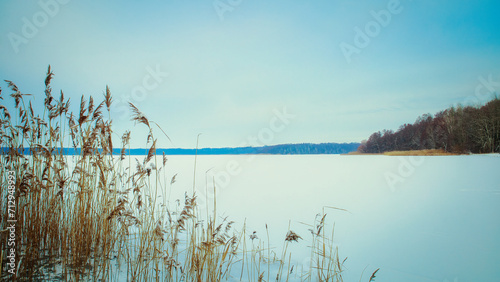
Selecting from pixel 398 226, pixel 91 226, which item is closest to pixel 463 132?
pixel 398 226

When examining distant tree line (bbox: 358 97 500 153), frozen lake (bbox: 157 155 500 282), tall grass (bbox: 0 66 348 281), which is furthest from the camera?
distant tree line (bbox: 358 97 500 153)

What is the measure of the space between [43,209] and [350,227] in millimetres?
5541

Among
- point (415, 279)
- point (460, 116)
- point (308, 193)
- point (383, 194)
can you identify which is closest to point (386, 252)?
point (415, 279)

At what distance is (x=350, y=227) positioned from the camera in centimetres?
520

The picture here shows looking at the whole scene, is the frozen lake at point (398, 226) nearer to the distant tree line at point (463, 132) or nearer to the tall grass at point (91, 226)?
the tall grass at point (91, 226)

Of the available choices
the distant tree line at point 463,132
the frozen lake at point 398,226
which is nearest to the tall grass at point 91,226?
the frozen lake at point 398,226

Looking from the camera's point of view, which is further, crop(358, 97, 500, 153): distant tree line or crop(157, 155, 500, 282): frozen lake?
crop(358, 97, 500, 153): distant tree line

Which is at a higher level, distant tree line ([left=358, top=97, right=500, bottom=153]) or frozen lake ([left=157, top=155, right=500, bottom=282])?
distant tree line ([left=358, top=97, right=500, bottom=153])

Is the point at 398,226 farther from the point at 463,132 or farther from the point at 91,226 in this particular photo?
the point at 463,132

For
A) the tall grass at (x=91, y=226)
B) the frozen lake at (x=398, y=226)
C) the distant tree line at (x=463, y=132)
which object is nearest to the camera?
the tall grass at (x=91, y=226)

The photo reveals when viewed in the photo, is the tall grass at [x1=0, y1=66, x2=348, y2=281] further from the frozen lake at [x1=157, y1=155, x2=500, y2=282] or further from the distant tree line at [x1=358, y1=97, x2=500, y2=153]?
the distant tree line at [x1=358, y1=97, x2=500, y2=153]

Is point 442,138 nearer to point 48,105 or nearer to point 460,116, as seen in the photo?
point 460,116

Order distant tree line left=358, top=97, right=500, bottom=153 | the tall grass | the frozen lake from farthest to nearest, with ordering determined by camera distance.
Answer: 1. distant tree line left=358, top=97, right=500, bottom=153
2. the frozen lake
3. the tall grass

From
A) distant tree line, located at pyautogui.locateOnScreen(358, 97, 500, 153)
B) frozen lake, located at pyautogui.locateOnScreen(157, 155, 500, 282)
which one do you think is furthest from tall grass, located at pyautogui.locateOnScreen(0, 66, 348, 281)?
distant tree line, located at pyautogui.locateOnScreen(358, 97, 500, 153)
